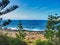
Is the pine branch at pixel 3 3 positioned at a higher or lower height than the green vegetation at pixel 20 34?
higher

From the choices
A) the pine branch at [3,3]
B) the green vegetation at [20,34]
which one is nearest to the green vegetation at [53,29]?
the green vegetation at [20,34]

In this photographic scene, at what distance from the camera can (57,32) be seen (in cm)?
1226

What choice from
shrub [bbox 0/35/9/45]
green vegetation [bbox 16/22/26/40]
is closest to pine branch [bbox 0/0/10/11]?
shrub [bbox 0/35/9/45]

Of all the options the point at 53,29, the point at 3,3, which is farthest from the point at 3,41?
the point at 53,29

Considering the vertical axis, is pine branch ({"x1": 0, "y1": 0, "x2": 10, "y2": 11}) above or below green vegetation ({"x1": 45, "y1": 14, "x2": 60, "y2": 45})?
above

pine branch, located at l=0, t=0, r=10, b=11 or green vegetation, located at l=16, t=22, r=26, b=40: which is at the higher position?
pine branch, located at l=0, t=0, r=10, b=11

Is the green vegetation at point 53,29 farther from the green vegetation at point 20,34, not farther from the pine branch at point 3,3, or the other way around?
the pine branch at point 3,3

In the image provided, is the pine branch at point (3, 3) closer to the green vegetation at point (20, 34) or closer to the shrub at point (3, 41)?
the shrub at point (3, 41)

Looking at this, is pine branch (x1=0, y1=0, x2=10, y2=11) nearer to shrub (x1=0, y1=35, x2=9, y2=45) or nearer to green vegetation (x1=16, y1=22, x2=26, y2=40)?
shrub (x1=0, y1=35, x2=9, y2=45)

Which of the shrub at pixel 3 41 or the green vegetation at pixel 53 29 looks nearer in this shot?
the shrub at pixel 3 41

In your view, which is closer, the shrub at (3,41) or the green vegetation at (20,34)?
the shrub at (3,41)

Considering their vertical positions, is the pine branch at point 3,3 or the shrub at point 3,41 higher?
the pine branch at point 3,3

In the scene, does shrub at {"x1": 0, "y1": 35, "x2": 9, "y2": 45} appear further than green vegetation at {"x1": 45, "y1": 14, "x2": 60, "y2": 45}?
No

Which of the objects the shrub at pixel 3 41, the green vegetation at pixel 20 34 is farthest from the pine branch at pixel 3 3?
the green vegetation at pixel 20 34
